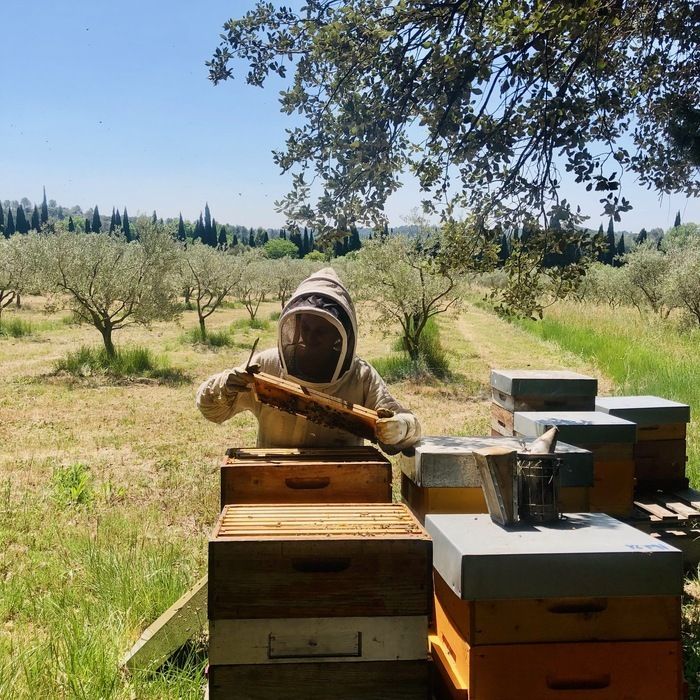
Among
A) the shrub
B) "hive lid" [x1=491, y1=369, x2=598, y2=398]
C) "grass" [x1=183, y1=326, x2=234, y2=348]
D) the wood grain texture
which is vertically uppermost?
"hive lid" [x1=491, y1=369, x2=598, y2=398]

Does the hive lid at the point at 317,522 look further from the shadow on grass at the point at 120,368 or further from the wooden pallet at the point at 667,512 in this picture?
the shadow on grass at the point at 120,368

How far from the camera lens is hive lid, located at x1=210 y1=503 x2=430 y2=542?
192cm

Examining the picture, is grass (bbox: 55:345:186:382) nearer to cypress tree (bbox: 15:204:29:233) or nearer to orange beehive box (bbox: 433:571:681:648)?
orange beehive box (bbox: 433:571:681:648)

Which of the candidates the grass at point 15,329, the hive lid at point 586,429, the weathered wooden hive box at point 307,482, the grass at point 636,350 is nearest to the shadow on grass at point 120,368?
the grass at point 15,329

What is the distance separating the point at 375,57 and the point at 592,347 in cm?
1399

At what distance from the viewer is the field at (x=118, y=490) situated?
114 inches

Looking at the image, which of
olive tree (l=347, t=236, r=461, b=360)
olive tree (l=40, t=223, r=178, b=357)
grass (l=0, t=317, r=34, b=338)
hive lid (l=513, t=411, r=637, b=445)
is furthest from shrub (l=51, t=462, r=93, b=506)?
grass (l=0, t=317, r=34, b=338)

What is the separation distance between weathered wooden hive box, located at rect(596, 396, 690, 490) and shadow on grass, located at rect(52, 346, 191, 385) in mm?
11527

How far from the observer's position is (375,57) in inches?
144

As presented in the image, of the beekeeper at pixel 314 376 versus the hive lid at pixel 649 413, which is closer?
the beekeeper at pixel 314 376

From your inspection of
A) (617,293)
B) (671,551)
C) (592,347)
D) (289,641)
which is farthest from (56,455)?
(617,293)

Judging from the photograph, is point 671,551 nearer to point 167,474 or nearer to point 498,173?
point 498,173

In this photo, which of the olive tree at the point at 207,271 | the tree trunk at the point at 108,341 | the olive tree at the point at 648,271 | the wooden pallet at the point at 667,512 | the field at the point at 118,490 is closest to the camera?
the field at the point at 118,490

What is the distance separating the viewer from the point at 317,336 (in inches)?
120
